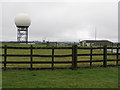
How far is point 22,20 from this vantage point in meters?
41.8

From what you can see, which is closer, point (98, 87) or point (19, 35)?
point (98, 87)

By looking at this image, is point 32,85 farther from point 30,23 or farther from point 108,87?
point 30,23

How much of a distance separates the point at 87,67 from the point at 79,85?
4.29m

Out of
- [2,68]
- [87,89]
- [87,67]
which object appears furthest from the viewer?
[87,67]

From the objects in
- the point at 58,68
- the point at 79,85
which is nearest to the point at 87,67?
the point at 58,68

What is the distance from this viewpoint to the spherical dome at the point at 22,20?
137 feet

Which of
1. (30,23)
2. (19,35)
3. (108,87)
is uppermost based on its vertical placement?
(30,23)

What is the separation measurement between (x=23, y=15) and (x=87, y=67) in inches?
1409

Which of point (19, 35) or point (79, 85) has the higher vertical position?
point (19, 35)

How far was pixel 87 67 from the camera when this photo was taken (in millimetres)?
10266

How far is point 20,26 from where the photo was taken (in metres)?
42.5

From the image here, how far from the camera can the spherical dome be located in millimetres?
41781

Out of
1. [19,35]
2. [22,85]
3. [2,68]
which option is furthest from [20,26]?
[22,85]

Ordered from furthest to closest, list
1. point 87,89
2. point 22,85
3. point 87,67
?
point 87,67
point 22,85
point 87,89
